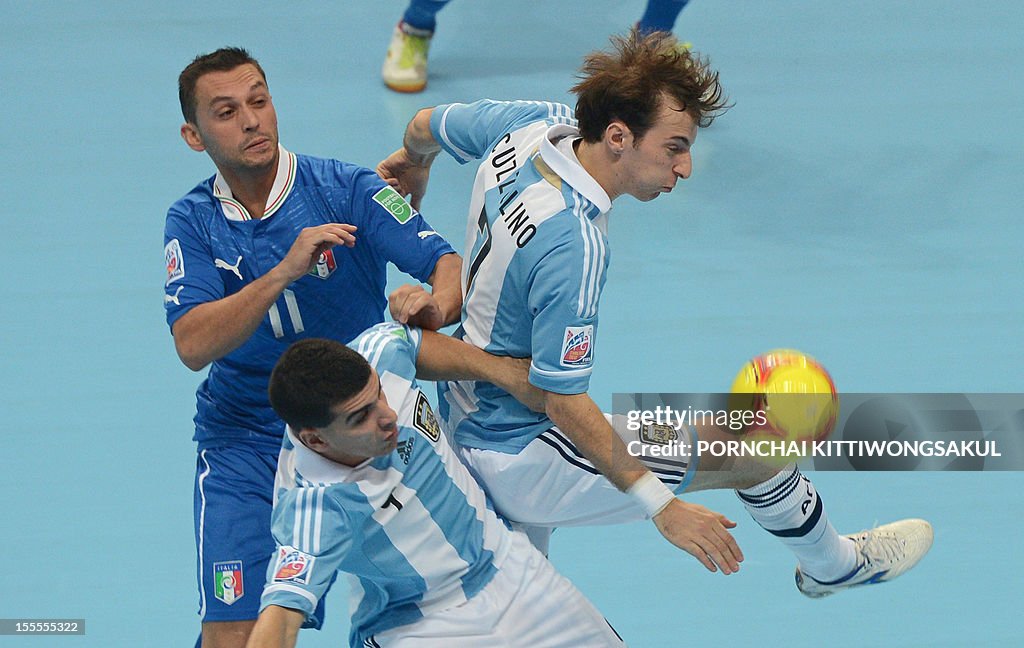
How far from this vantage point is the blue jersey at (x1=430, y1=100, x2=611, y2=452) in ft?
10.8

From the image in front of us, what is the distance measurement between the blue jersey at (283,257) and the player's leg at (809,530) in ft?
3.08

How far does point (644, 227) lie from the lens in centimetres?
638

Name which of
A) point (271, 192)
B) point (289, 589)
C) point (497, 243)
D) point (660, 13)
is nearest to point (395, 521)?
point (289, 589)

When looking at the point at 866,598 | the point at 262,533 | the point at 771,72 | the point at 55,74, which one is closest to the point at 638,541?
the point at 866,598

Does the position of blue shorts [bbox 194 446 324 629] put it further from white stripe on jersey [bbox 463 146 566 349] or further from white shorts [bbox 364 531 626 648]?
white stripe on jersey [bbox 463 146 566 349]

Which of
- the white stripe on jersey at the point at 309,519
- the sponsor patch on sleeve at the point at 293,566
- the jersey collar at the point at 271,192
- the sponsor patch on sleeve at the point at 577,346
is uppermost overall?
the jersey collar at the point at 271,192

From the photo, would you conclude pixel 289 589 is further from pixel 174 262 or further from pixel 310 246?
pixel 174 262

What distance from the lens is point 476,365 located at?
3.51 metres

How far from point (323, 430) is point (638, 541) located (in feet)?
6.12

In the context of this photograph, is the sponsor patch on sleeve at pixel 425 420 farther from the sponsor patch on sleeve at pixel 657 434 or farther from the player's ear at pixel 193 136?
the player's ear at pixel 193 136

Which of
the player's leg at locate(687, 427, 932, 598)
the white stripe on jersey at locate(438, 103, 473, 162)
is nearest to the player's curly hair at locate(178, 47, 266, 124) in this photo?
the white stripe on jersey at locate(438, 103, 473, 162)

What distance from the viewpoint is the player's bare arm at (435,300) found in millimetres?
3484

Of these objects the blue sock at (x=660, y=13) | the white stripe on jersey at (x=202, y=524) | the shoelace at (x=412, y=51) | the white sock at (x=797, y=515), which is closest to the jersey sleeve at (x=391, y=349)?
the white stripe on jersey at (x=202, y=524)

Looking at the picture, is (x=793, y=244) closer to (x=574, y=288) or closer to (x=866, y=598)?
(x=866, y=598)
